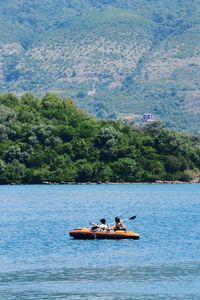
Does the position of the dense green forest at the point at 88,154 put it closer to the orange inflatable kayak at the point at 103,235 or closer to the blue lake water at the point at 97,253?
the blue lake water at the point at 97,253

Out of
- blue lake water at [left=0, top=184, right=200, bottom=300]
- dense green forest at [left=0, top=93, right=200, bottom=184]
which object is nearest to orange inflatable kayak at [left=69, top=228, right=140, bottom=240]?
blue lake water at [left=0, top=184, right=200, bottom=300]

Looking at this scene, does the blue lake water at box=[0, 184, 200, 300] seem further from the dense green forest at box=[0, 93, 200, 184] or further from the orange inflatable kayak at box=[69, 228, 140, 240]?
the dense green forest at box=[0, 93, 200, 184]

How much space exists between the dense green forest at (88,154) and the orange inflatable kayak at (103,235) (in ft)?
239

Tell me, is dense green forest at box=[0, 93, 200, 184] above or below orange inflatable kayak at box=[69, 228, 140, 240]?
above

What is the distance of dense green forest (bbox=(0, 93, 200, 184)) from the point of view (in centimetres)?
14038

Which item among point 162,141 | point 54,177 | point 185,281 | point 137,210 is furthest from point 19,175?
point 185,281

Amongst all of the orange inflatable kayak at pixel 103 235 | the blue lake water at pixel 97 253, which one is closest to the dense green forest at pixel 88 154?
the blue lake water at pixel 97 253

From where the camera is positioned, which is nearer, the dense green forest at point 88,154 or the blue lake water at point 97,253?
the blue lake water at point 97,253

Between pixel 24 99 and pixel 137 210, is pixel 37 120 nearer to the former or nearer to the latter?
pixel 24 99

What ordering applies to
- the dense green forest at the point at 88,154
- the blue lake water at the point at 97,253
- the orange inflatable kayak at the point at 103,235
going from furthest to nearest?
the dense green forest at the point at 88,154 → the orange inflatable kayak at the point at 103,235 → the blue lake water at the point at 97,253

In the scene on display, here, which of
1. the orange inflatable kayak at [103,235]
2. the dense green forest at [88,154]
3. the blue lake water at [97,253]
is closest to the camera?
the blue lake water at [97,253]

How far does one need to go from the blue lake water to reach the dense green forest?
3650 centimetres

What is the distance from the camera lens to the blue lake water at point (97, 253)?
152 ft

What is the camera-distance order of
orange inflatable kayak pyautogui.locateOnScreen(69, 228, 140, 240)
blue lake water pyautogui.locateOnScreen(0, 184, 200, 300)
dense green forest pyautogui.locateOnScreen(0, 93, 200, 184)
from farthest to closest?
dense green forest pyautogui.locateOnScreen(0, 93, 200, 184) < orange inflatable kayak pyautogui.locateOnScreen(69, 228, 140, 240) < blue lake water pyautogui.locateOnScreen(0, 184, 200, 300)
